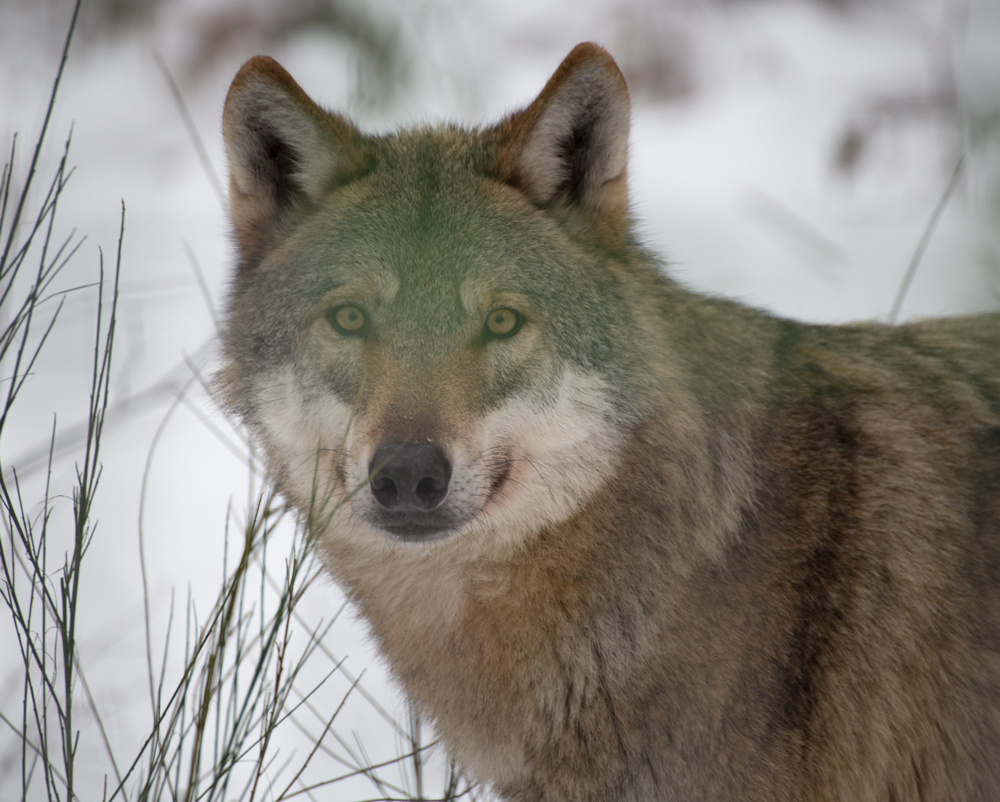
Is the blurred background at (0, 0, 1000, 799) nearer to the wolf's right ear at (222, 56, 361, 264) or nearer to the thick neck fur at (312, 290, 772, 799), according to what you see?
the wolf's right ear at (222, 56, 361, 264)

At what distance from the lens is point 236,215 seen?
2.78 metres

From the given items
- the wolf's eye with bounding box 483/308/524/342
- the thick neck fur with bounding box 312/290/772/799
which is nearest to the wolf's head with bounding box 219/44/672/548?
the wolf's eye with bounding box 483/308/524/342

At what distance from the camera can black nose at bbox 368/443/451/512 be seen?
2.12 metres

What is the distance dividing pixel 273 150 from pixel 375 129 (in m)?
0.82

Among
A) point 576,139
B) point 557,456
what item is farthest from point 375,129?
point 557,456

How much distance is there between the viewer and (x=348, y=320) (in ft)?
8.11

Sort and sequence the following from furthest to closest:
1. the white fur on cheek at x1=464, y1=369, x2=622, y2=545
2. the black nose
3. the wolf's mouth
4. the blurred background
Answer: the blurred background → the white fur on cheek at x1=464, y1=369, x2=622, y2=545 → the wolf's mouth → the black nose

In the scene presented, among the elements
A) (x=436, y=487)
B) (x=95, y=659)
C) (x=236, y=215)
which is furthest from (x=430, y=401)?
(x=95, y=659)

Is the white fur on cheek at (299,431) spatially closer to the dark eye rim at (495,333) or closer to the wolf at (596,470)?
the wolf at (596,470)

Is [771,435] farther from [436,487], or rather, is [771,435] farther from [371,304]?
[371,304]

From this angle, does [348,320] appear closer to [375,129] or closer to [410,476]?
[410,476]

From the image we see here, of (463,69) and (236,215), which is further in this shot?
(463,69)

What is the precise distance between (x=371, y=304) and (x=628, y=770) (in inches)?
57.2

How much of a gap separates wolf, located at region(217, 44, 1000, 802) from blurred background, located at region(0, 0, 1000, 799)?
334mm
